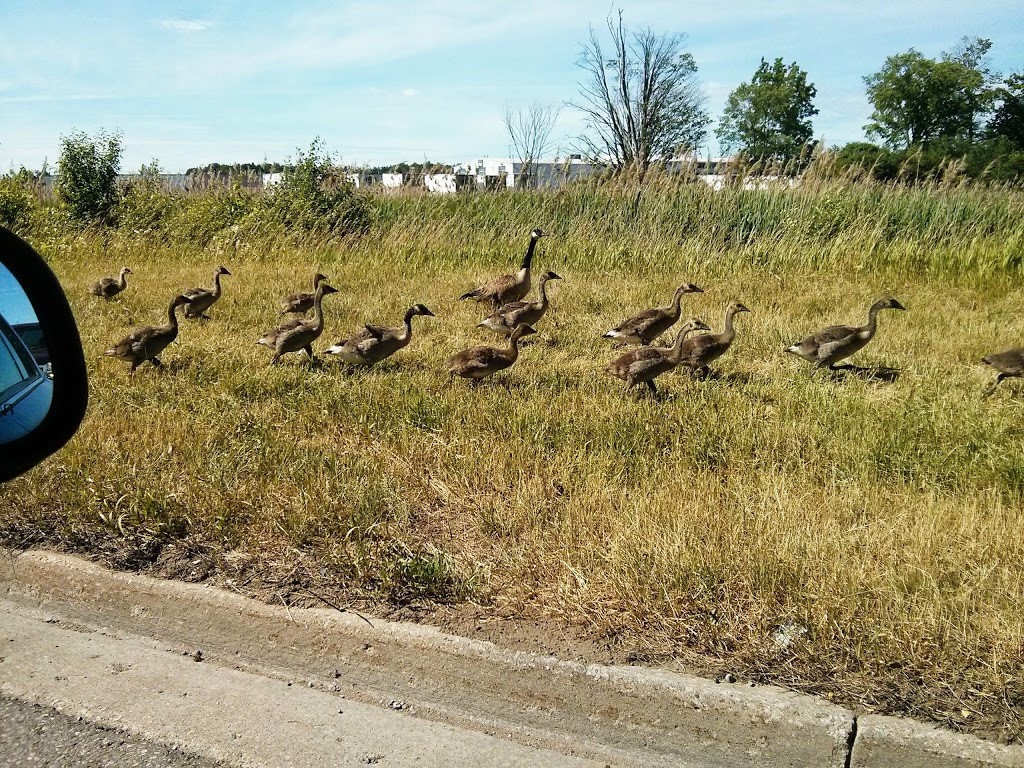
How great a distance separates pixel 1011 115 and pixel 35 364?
6291 centimetres

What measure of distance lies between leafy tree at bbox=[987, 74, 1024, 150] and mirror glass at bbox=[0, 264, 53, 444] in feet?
193

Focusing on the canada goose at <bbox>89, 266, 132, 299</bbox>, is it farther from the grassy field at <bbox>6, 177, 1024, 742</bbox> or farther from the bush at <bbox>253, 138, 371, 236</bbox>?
the bush at <bbox>253, 138, 371, 236</bbox>

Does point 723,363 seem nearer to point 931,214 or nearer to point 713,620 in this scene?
point 713,620

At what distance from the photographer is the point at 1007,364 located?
782cm

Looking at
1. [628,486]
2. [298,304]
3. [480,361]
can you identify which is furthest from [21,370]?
[298,304]

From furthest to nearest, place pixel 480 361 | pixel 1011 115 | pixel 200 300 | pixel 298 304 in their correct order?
1. pixel 1011 115
2. pixel 298 304
3. pixel 200 300
4. pixel 480 361

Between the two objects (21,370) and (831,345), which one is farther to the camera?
(831,345)

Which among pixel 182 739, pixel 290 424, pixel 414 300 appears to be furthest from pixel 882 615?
pixel 414 300

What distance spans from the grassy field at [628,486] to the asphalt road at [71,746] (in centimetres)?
117

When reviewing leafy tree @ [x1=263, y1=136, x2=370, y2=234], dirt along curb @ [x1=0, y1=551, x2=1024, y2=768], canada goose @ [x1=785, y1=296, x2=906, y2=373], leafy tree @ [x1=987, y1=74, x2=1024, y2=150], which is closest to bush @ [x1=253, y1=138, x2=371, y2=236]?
leafy tree @ [x1=263, y1=136, x2=370, y2=234]

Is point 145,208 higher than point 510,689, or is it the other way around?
point 145,208

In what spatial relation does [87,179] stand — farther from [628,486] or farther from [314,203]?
[628,486]

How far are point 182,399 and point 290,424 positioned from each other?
4.12 ft

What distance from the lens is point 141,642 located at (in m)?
4.07
